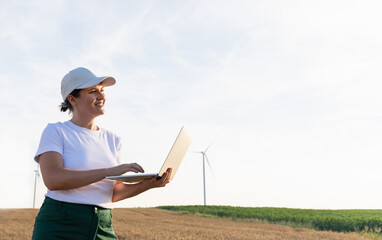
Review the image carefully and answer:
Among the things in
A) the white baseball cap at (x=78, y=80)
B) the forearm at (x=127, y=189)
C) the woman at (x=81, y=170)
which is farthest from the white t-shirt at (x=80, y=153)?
the white baseball cap at (x=78, y=80)

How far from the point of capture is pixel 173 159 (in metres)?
2.73

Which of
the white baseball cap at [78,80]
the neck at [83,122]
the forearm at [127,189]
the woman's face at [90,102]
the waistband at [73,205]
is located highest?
the white baseball cap at [78,80]

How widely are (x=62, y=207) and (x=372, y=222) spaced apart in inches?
855

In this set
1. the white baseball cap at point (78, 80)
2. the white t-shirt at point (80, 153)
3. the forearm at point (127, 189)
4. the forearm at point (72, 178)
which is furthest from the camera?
the forearm at point (127, 189)

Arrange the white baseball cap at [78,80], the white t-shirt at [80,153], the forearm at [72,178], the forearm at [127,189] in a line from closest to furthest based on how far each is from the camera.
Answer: the forearm at [72,178], the white t-shirt at [80,153], the white baseball cap at [78,80], the forearm at [127,189]

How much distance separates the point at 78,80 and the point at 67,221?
2.82 feet

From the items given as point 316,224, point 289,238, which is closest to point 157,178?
point 289,238

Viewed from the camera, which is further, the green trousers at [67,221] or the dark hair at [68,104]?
the dark hair at [68,104]

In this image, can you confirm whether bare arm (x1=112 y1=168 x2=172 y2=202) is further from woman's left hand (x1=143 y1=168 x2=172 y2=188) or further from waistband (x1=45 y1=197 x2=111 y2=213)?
waistband (x1=45 y1=197 x2=111 y2=213)

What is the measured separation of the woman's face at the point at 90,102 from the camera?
2758 mm

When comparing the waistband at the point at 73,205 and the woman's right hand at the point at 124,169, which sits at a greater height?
the woman's right hand at the point at 124,169

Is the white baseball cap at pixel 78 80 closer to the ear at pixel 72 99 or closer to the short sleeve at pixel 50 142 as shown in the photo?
the ear at pixel 72 99

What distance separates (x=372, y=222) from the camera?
2150cm

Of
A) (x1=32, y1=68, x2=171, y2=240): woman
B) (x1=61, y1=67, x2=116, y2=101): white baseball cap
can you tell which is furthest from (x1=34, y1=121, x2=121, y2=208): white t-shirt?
(x1=61, y1=67, x2=116, y2=101): white baseball cap
